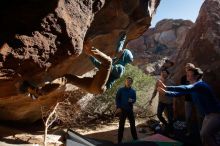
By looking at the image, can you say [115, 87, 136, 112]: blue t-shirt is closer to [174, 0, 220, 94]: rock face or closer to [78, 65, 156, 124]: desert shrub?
[174, 0, 220, 94]: rock face

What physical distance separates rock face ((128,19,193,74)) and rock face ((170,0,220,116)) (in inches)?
794

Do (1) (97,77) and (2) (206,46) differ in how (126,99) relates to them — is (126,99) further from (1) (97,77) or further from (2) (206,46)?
(1) (97,77)

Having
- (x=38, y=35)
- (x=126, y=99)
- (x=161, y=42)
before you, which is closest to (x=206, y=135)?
(x=126, y=99)

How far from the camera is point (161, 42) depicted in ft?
116

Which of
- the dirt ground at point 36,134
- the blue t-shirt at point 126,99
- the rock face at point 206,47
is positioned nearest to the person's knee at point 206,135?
the blue t-shirt at point 126,99

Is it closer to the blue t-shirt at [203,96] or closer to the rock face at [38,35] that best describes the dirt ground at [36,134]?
the blue t-shirt at [203,96]

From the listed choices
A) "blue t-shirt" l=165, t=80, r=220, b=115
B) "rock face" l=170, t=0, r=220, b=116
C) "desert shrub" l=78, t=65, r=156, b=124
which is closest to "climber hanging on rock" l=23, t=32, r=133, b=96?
"blue t-shirt" l=165, t=80, r=220, b=115

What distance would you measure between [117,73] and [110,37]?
2635 millimetres

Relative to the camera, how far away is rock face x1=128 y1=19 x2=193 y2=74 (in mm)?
33062

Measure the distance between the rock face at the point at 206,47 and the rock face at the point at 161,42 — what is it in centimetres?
2016

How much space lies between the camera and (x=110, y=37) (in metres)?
7.55

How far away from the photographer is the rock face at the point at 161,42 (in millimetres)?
33062

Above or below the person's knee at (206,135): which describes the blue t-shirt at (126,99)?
above

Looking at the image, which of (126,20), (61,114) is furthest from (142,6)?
(61,114)
